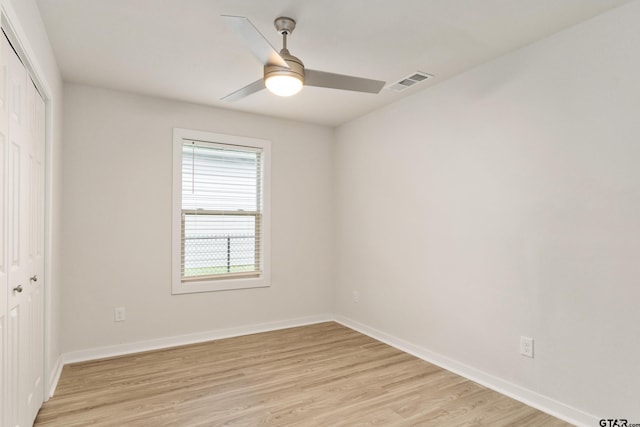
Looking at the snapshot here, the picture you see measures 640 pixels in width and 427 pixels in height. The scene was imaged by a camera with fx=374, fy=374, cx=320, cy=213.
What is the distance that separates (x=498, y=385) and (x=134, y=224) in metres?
3.42

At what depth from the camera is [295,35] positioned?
2.47m

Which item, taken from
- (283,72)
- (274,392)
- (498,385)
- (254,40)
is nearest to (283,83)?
(283,72)

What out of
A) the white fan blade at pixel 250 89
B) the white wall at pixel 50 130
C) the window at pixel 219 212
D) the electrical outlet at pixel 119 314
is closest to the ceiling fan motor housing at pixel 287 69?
the white fan blade at pixel 250 89

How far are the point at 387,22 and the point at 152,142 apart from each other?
2531 mm

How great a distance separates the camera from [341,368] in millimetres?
3170

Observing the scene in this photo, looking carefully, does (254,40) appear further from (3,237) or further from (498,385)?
(498,385)

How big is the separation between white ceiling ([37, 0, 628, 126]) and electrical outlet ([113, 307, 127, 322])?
2068mm

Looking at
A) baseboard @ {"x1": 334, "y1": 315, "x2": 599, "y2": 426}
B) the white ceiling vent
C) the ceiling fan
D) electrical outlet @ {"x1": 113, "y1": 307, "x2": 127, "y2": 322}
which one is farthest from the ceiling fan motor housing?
electrical outlet @ {"x1": 113, "y1": 307, "x2": 127, "y2": 322}

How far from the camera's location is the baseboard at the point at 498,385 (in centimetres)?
233

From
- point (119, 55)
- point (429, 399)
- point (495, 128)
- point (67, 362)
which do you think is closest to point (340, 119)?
point (495, 128)

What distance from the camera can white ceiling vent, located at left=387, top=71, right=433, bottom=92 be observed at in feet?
10.2

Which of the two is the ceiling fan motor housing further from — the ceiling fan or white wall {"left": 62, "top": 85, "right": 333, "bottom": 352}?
white wall {"left": 62, "top": 85, "right": 333, "bottom": 352}

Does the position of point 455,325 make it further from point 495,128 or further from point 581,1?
point 581,1

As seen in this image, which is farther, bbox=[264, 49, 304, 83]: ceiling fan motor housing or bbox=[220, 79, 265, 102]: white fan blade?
bbox=[220, 79, 265, 102]: white fan blade
